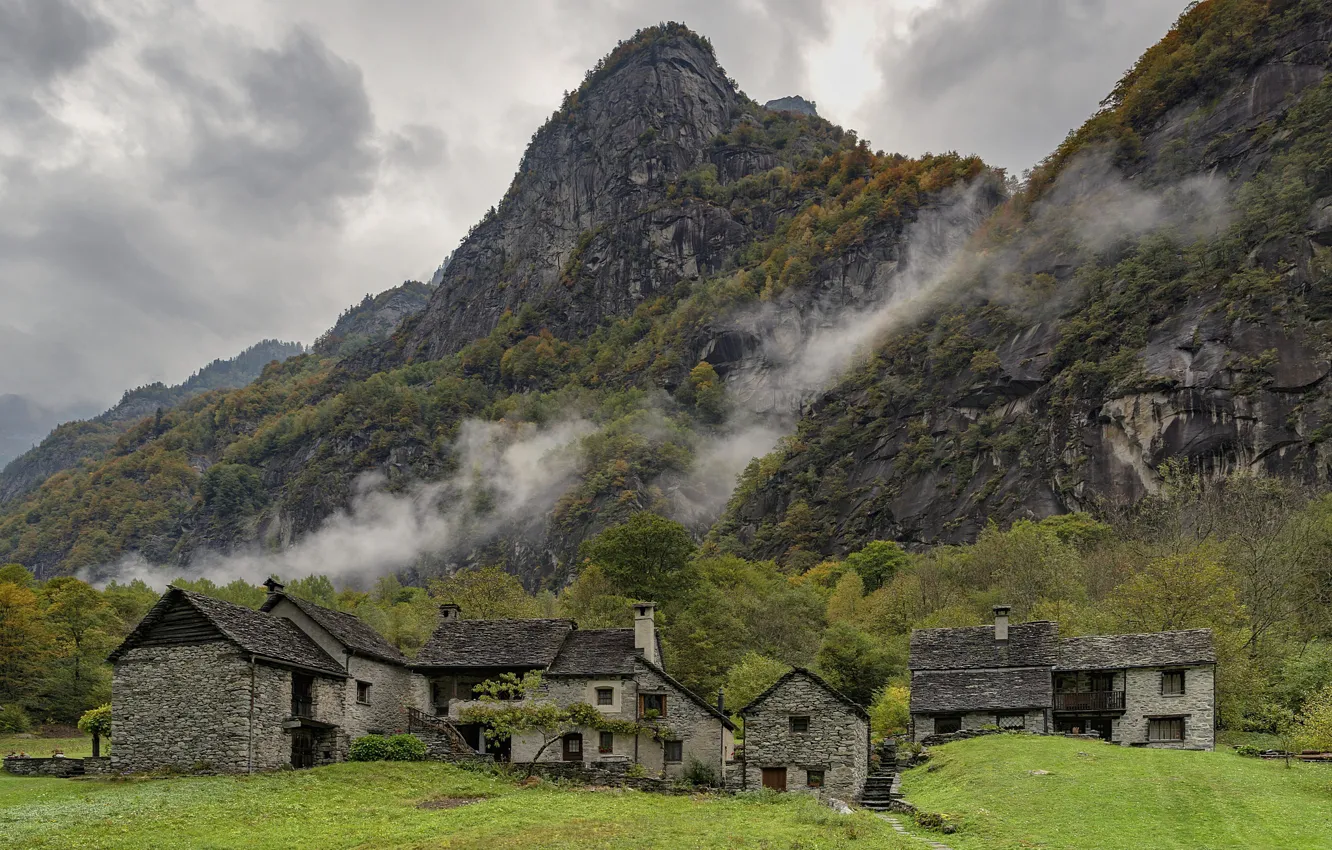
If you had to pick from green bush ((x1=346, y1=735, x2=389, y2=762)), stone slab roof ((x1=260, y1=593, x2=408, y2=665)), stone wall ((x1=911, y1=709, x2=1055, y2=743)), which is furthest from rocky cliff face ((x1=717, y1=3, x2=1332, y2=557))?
green bush ((x1=346, y1=735, x2=389, y2=762))

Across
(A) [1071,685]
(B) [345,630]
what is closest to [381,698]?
(B) [345,630]

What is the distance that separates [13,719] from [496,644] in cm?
3830

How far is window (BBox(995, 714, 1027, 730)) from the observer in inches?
2126

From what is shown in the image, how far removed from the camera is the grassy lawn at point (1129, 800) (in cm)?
2719

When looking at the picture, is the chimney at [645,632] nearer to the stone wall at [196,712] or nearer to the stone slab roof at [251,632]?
the stone slab roof at [251,632]

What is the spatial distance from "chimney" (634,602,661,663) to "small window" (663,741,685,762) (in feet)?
15.0

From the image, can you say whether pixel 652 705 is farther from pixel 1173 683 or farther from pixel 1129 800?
pixel 1173 683

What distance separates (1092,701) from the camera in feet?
178

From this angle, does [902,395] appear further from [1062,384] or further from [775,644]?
[775,644]

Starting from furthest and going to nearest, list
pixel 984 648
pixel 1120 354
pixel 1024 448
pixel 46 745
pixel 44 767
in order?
pixel 1024 448, pixel 1120 354, pixel 46 745, pixel 984 648, pixel 44 767

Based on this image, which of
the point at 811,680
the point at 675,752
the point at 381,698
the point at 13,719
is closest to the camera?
the point at 811,680

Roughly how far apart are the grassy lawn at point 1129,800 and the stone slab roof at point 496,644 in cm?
2026

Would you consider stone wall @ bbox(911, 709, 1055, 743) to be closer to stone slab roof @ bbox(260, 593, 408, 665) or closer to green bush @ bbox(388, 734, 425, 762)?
green bush @ bbox(388, 734, 425, 762)

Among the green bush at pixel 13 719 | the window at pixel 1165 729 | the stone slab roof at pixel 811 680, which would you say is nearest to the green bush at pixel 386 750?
the stone slab roof at pixel 811 680
